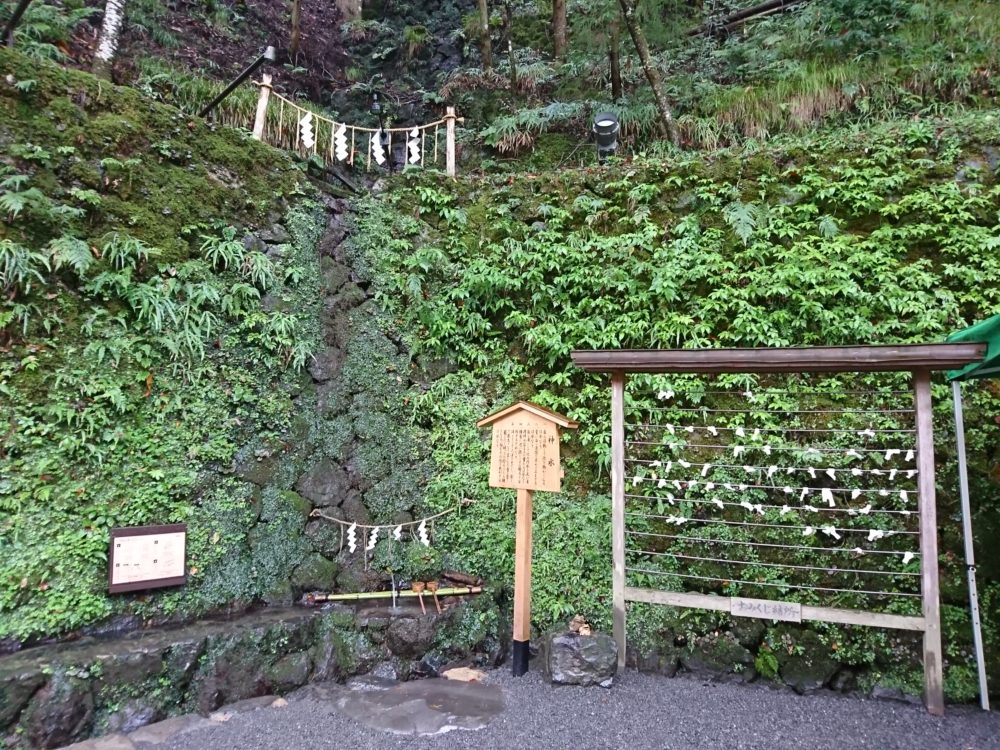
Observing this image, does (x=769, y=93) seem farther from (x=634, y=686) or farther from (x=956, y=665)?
(x=634, y=686)

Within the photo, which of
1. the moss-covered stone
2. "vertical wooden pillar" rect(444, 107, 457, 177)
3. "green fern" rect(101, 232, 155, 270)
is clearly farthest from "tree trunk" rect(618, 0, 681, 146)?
the moss-covered stone

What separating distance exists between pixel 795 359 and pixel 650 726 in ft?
9.64

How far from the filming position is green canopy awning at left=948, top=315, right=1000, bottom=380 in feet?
12.2

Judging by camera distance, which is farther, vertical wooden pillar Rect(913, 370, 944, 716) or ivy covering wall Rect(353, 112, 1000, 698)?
ivy covering wall Rect(353, 112, 1000, 698)

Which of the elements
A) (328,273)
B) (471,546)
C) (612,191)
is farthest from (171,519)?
(612,191)

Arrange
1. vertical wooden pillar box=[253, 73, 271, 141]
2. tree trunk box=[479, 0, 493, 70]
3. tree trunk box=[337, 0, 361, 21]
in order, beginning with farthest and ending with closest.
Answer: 1. tree trunk box=[337, 0, 361, 21]
2. tree trunk box=[479, 0, 493, 70]
3. vertical wooden pillar box=[253, 73, 271, 141]

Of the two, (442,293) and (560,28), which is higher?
(560,28)

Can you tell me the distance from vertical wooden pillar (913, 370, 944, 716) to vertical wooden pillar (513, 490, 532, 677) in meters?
3.07

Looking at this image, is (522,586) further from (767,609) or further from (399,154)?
(399,154)

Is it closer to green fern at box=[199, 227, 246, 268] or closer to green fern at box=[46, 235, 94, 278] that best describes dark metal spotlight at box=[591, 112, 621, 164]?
green fern at box=[199, 227, 246, 268]

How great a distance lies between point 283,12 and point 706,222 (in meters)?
12.7

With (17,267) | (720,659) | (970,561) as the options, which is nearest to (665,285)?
(970,561)

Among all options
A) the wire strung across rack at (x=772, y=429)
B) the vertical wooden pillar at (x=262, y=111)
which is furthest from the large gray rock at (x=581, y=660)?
the vertical wooden pillar at (x=262, y=111)

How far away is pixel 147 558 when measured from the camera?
4.52 metres
